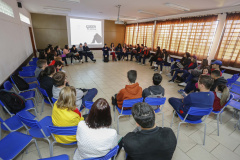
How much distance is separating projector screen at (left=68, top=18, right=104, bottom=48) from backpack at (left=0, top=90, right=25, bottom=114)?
9.28m

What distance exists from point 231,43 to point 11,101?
288 inches

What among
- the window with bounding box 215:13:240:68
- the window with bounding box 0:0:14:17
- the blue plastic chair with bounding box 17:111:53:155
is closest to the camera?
the blue plastic chair with bounding box 17:111:53:155

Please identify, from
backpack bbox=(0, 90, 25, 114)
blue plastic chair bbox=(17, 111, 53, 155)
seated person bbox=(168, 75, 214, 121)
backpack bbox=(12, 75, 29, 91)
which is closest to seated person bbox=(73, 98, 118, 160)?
blue plastic chair bbox=(17, 111, 53, 155)

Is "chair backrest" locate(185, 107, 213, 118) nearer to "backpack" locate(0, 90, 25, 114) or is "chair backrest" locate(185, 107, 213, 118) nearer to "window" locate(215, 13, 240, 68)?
"backpack" locate(0, 90, 25, 114)

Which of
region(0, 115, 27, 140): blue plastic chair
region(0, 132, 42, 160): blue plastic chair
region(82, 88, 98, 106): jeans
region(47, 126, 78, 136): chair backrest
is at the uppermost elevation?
region(47, 126, 78, 136): chair backrest

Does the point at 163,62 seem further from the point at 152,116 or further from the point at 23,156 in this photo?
the point at 23,156

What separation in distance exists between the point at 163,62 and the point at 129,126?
5.26 metres

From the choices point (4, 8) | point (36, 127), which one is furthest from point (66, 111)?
point (4, 8)

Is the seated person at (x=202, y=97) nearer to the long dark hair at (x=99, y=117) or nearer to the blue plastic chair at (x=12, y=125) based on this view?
the long dark hair at (x=99, y=117)

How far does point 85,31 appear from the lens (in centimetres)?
1055

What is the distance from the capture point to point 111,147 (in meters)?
1.24

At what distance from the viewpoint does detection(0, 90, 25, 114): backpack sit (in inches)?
82.7

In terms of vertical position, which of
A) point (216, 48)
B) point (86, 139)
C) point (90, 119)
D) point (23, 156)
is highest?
point (216, 48)

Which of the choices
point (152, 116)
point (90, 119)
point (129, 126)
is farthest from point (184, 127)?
point (90, 119)
